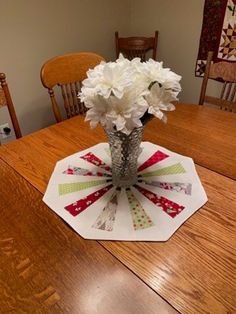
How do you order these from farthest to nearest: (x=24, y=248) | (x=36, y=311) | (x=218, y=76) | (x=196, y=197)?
1. (x=218, y=76)
2. (x=196, y=197)
3. (x=24, y=248)
4. (x=36, y=311)

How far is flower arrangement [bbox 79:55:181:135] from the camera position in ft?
2.24

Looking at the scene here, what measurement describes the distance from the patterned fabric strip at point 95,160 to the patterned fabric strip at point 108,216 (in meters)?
0.17

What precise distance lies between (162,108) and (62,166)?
1.49 ft

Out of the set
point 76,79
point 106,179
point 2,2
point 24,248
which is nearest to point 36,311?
point 24,248

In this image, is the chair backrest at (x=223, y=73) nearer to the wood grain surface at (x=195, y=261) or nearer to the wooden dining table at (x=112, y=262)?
the wooden dining table at (x=112, y=262)

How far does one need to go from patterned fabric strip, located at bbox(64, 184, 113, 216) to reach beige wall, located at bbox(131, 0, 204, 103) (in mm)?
1823

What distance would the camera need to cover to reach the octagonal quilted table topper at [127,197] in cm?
74

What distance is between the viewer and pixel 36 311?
56 centimetres

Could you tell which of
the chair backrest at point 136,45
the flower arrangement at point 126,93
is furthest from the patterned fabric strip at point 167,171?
the chair backrest at point 136,45

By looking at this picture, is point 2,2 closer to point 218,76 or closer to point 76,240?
point 218,76

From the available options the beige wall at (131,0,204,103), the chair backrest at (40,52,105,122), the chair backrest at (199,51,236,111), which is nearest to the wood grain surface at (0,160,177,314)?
the chair backrest at (40,52,105,122)

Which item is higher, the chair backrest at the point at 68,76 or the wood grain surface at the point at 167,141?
the chair backrest at the point at 68,76

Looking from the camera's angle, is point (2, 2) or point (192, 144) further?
point (2, 2)

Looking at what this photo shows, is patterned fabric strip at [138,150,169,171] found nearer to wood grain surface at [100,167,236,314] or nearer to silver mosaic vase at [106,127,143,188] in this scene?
silver mosaic vase at [106,127,143,188]
